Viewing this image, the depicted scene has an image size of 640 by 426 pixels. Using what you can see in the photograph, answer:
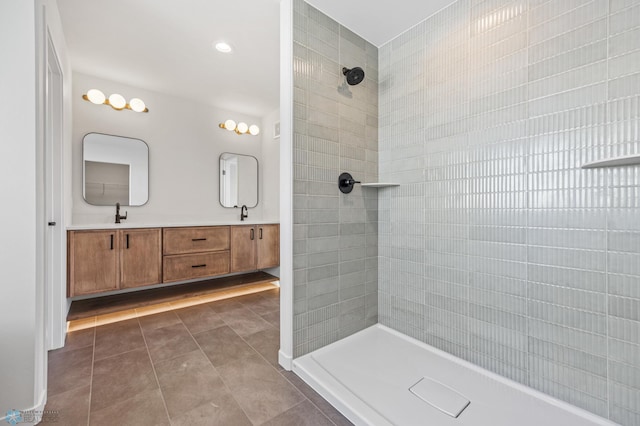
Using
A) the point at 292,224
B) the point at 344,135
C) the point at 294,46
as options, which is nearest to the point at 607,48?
the point at 344,135

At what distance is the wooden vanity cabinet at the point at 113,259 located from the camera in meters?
2.43

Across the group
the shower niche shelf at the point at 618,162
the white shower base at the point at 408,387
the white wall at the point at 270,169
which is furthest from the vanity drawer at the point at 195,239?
the shower niche shelf at the point at 618,162

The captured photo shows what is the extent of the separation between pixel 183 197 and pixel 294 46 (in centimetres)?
257

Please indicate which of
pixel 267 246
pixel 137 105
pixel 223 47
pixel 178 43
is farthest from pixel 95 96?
pixel 267 246

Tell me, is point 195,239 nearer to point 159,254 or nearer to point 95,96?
point 159,254

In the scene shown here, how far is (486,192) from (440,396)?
1188mm

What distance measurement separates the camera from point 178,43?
235 cm

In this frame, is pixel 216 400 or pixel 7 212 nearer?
pixel 7 212

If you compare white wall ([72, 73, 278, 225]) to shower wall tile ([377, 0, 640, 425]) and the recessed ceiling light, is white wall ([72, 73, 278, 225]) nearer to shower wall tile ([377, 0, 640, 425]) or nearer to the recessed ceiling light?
the recessed ceiling light

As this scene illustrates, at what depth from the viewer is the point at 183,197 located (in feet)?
11.6

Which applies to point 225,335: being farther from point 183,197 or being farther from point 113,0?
point 113,0

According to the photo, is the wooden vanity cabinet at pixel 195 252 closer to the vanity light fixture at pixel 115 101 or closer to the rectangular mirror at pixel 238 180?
the rectangular mirror at pixel 238 180

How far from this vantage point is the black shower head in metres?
1.92

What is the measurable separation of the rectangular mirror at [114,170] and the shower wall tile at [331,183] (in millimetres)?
2475
